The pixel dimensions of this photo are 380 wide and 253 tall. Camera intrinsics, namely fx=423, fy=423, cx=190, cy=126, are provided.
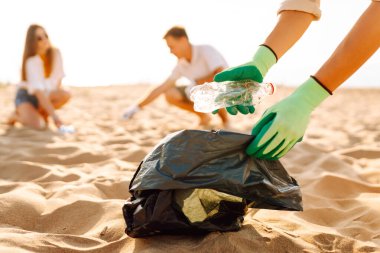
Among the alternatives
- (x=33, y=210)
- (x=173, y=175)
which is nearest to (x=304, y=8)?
(x=173, y=175)

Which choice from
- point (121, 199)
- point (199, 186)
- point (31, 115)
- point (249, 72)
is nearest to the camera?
point (199, 186)

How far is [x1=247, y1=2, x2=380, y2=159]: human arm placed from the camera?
4.56 feet

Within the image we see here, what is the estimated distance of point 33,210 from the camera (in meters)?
1.68

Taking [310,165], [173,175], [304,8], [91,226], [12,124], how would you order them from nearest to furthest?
[173,175] < [91,226] < [304,8] < [310,165] < [12,124]

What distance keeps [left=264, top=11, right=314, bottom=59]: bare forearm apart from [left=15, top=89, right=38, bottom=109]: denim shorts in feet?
10.4

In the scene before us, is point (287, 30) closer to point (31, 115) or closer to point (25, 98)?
point (31, 115)

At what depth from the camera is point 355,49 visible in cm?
142

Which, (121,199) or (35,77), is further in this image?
(35,77)

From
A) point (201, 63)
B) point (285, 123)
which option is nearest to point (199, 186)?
point (285, 123)

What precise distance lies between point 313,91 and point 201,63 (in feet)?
9.32

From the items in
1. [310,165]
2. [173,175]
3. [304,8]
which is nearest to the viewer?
[173,175]

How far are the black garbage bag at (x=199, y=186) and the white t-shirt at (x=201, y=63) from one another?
2814mm

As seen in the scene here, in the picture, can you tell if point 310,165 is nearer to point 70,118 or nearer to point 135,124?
point 135,124

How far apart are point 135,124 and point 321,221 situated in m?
3.00
